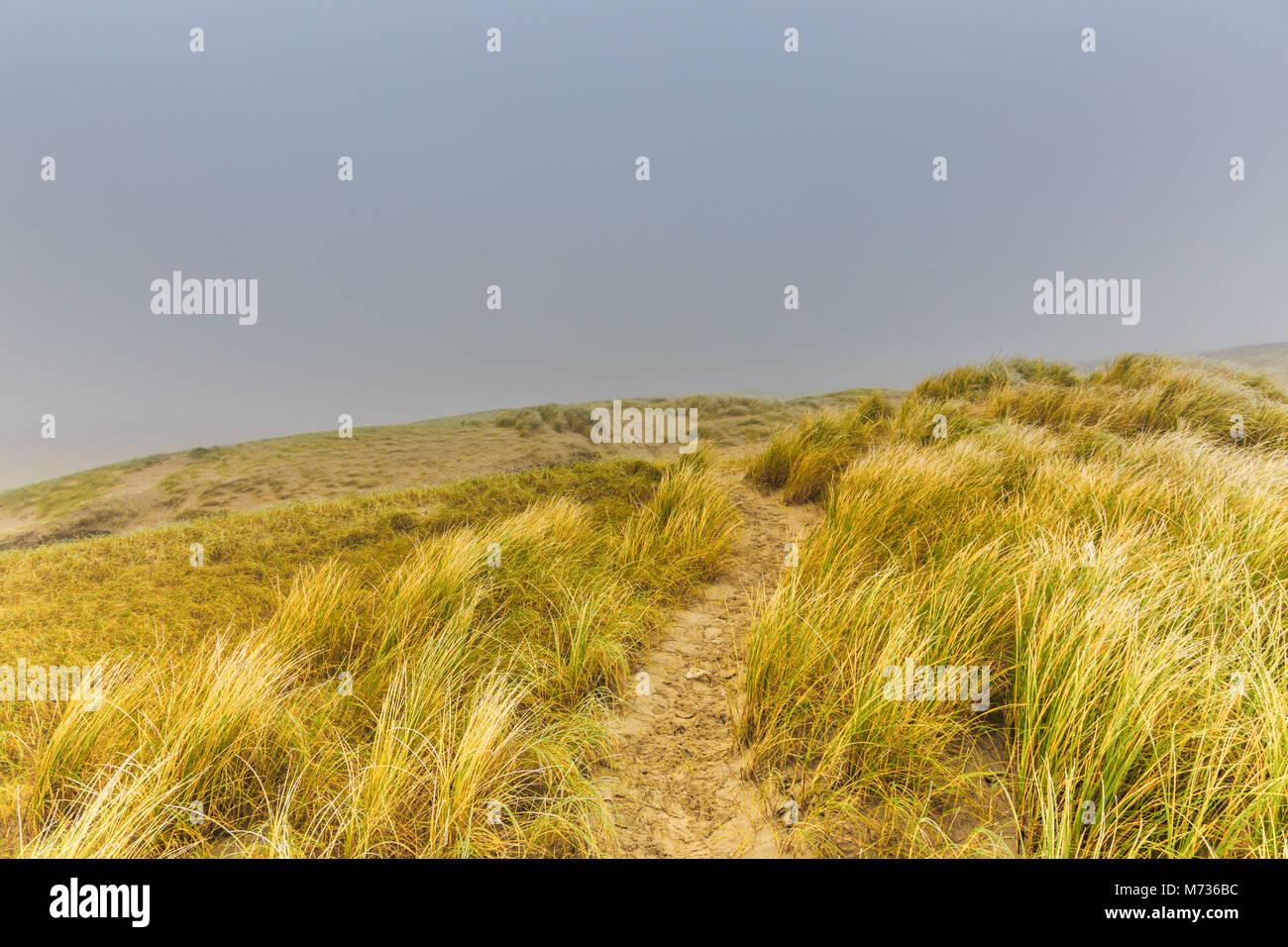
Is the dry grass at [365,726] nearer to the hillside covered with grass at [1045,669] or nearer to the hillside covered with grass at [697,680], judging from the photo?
the hillside covered with grass at [697,680]

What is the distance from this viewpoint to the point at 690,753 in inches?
102

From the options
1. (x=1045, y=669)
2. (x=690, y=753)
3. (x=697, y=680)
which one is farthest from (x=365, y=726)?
(x=1045, y=669)

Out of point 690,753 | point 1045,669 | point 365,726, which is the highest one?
point 1045,669

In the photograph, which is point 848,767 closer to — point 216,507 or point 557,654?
point 557,654

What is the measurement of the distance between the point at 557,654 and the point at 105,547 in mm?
6662

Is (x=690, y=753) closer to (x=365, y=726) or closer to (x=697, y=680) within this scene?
(x=697, y=680)

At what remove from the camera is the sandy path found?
6.88 feet

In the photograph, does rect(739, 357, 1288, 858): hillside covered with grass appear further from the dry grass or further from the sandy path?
the dry grass

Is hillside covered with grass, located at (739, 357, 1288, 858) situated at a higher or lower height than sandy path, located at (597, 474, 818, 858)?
higher

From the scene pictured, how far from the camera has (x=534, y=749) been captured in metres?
2.38

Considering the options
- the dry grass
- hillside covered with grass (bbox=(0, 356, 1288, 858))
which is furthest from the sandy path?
the dry grass

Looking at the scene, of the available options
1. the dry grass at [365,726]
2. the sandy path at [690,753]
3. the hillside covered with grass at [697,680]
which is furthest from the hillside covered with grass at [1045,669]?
the dry grass at [365,726]

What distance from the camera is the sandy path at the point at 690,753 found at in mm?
2098
